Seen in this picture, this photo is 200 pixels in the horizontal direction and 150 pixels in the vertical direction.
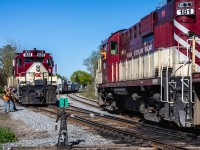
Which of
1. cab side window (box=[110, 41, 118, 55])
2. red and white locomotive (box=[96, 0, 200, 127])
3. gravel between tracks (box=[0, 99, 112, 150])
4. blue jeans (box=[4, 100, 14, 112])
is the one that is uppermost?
cab side window (box=[110, 41, 118, 55])

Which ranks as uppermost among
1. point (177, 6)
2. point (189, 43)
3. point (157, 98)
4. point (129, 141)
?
point (177, 6)

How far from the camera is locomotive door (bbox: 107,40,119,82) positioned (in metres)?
18.2

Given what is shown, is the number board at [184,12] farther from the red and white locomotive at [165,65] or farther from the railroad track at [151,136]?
the railroad track at [151,136]

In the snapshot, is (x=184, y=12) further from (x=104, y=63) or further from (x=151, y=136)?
(x=104, y=63)

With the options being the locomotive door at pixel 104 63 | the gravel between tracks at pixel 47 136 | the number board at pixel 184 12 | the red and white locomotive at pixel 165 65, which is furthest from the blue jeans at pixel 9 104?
the number board at pixel 184 12

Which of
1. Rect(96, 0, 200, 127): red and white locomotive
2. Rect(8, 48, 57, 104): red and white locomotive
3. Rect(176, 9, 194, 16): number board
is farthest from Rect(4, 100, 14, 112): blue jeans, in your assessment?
Rect(176, 9, 194, 16): number board

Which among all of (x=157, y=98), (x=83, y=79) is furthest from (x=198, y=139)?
(x=83, y=79)

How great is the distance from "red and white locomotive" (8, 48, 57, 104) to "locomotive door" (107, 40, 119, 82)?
593 cm

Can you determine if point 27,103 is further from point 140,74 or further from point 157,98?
point 157,98

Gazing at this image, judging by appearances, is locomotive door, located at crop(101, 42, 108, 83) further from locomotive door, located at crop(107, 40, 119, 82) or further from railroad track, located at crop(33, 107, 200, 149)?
railroad track, located at crop(33, 107, 200, 149)

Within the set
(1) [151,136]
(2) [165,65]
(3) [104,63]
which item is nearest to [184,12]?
(2) [165,65]

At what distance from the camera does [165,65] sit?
11.7m

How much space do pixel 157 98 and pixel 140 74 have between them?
9.41 feet

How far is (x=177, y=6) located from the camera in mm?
11305
